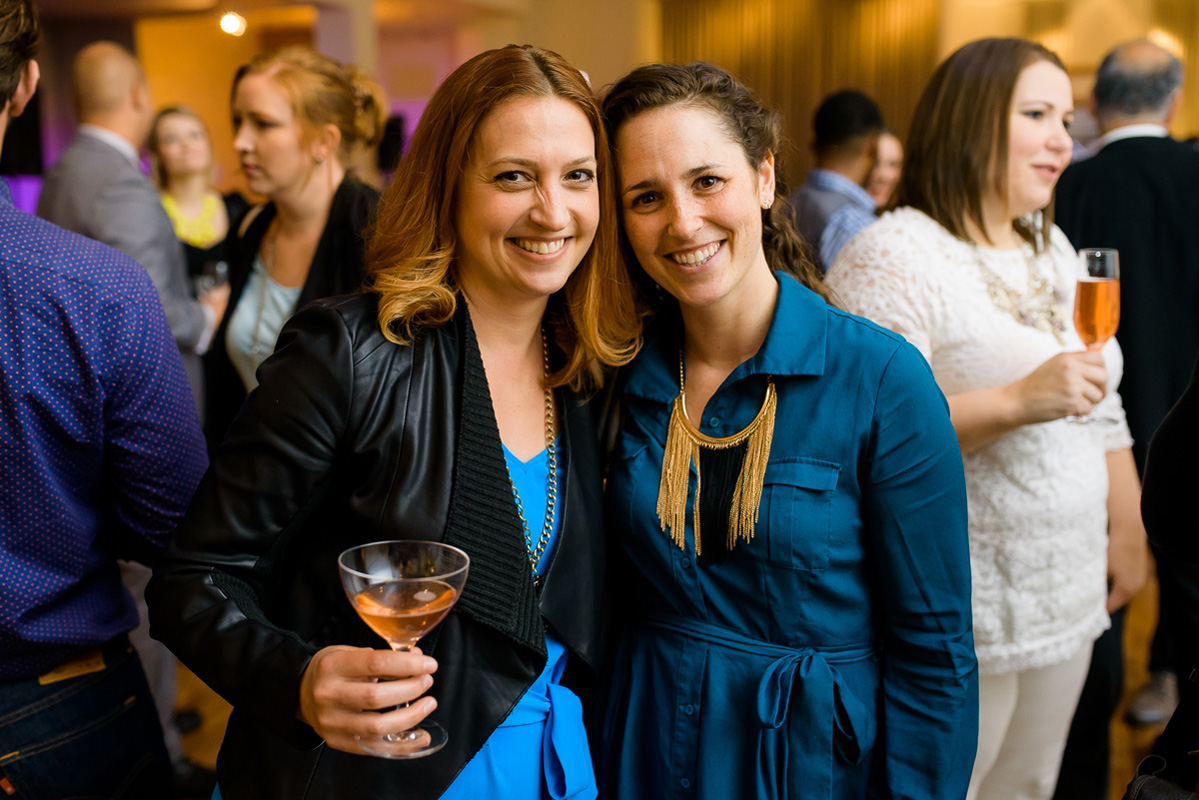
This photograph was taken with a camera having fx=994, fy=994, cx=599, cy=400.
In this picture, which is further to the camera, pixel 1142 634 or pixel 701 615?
pixel 1142 634

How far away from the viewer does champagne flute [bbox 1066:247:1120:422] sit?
1896 millimetres

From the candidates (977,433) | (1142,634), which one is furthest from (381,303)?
(1142,634)

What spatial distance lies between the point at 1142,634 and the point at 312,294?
3776 mm

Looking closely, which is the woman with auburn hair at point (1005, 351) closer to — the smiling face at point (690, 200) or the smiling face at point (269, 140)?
the smiling face at point (690, 200)

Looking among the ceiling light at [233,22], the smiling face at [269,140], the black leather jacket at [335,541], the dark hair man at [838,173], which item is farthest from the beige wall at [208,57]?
the black leather jacket at [335,541]

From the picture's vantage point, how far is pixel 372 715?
1.11 meters

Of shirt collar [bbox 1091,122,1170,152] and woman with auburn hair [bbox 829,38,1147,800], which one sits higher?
shirt collar [bbox 1091,122,1170,152]

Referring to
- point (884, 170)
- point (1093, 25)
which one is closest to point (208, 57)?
point (884, 170)

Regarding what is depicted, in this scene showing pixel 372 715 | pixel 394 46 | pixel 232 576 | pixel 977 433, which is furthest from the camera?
pixel 394 46

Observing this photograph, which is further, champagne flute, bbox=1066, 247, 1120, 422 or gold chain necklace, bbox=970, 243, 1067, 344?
gold chain necklace, bbox=970, 243, 1067, 344

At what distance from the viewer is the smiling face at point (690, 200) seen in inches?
60.1

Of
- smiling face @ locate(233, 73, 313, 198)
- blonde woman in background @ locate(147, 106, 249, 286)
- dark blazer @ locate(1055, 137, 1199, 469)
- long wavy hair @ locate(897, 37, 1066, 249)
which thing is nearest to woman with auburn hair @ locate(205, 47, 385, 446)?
smiling face @ locate(233, 73, 313, 198)

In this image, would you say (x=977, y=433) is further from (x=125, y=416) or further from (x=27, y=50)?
(x=27, y=50)

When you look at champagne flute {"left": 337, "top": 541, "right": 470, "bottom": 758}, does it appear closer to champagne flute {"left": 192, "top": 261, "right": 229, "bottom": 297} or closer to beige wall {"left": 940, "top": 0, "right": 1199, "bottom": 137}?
champagne flute {"left": 192, "top": 261, "right": 229, "bottom": 297}
